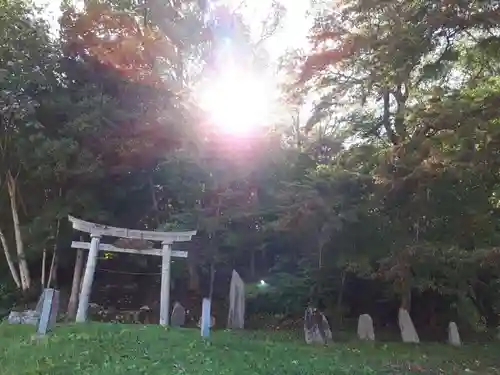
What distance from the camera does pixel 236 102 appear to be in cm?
1393

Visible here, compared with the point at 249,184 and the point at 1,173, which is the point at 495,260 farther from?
the point at 1,173

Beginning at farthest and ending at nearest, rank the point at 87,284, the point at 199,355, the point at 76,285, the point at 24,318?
the point at 76,285
the point at 24,318
the point at 87,284
the point at 199,355

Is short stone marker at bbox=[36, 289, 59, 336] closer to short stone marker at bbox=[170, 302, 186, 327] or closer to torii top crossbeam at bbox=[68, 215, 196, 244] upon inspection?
torii top crossbeam at bbox=[68, 215, 196, 244]

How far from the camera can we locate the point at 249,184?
41.0 feet

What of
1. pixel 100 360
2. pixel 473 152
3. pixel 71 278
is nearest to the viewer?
pixel 100 360

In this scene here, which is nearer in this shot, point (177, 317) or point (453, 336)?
point (453, 336)

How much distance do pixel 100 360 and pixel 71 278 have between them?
331 inches

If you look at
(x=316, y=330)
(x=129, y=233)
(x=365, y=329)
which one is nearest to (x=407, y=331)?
(x=365, y=329)

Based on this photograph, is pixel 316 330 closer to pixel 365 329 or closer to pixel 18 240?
pixel 365 329

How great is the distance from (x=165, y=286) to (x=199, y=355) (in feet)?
12.0

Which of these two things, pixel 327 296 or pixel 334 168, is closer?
pixel 334 168

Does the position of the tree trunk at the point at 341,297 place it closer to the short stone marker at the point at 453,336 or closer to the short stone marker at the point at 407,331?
the short stone marker at the point at 407,331

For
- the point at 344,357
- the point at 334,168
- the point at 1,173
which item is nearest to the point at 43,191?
the point at 1,173

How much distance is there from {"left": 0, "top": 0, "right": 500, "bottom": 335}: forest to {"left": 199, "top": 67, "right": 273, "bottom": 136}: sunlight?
323 millimetres
